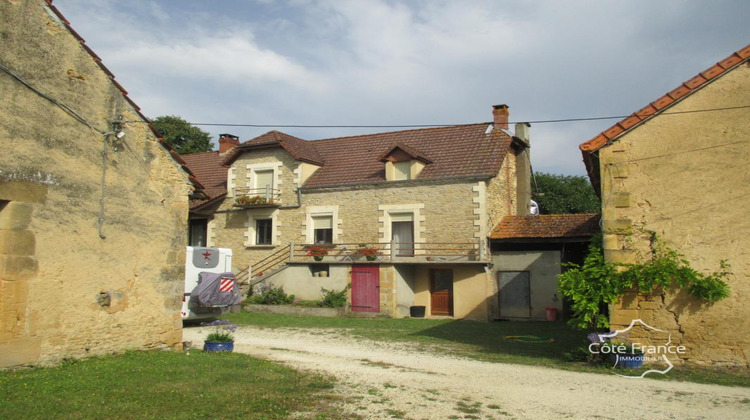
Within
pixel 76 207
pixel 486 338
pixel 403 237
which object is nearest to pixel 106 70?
pixel 76 207

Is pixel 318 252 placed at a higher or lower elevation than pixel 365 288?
higher

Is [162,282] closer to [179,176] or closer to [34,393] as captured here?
[179,176]

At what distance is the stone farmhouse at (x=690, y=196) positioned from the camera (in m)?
10.1

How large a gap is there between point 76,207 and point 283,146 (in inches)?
640

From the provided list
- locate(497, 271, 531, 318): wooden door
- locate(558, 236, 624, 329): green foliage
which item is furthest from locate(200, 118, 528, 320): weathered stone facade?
locate(558, 236, 624, 329): green foliage

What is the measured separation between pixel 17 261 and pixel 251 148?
18.2 metres

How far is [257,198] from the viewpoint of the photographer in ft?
82.0

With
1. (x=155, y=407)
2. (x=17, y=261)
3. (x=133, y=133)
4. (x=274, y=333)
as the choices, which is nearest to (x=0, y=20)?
(x=133, y=133)

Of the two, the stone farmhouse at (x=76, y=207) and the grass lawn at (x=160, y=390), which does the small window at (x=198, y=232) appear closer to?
the stone farmhouse at (x=76, y=207)

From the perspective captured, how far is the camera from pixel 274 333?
1562cm

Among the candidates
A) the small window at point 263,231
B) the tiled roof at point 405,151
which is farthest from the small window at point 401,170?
the small window at point 263,231

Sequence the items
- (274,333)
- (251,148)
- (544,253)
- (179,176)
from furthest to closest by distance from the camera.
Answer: (251,148), (544,253), (274,333), (179,176)

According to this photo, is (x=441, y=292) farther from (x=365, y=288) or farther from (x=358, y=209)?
(x=358, y=209)

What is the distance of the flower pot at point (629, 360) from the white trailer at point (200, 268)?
11070mm
